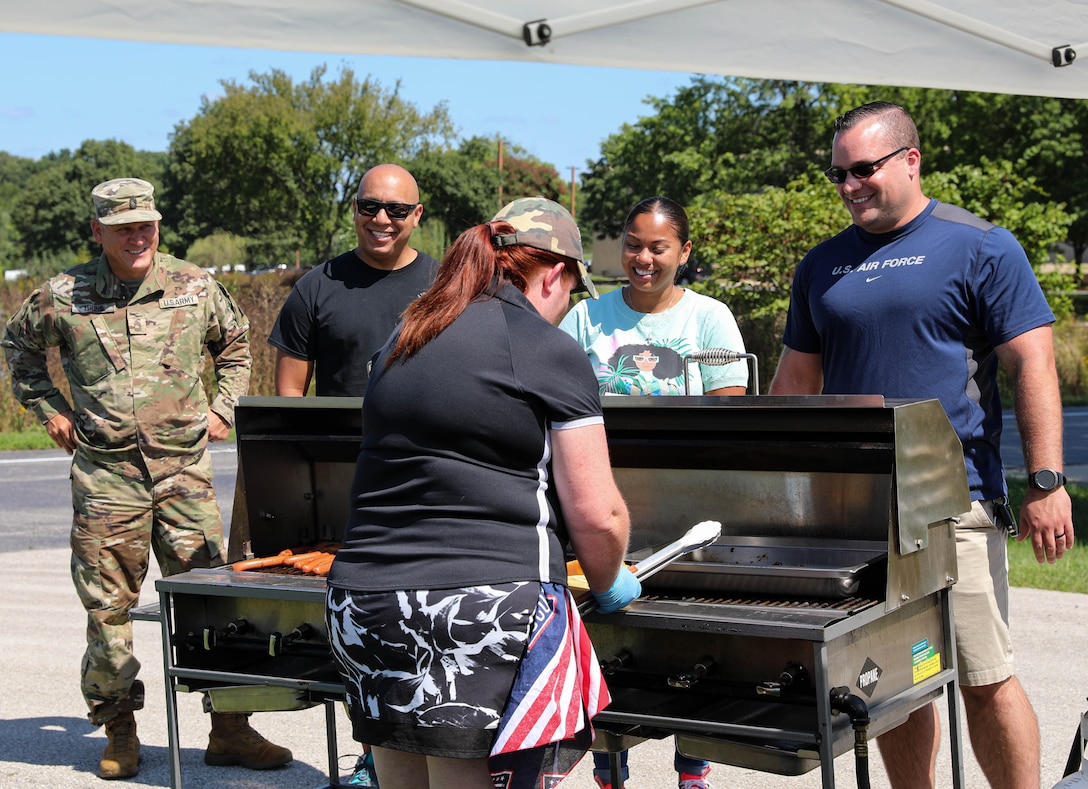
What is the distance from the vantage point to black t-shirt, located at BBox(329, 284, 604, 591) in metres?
2.22

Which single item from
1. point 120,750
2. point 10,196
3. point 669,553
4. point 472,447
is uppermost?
point 10,196

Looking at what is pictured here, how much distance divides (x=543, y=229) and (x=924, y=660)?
143cm

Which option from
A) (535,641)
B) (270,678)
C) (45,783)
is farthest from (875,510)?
(45,783)

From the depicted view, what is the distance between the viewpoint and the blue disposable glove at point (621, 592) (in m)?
2.53

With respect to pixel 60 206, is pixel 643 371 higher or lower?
lower

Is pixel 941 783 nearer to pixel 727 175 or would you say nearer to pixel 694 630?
pixel 694 630

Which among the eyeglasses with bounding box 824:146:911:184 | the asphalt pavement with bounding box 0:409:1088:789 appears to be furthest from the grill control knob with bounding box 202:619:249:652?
the eyeglasses with bounding box 824:146:911:184

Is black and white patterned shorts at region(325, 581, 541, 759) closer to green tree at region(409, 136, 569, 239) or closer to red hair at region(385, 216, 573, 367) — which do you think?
red hair at region(385, 216, 573, 367)

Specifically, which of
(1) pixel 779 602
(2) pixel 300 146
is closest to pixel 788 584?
(1) pixel 779 602

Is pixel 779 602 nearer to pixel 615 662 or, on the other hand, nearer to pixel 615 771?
pixel 615 662

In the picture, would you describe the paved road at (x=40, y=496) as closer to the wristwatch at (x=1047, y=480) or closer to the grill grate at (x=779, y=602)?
the grill grate at (x=779, y=602)

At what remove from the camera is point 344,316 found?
4.15 m

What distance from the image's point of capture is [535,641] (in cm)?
228

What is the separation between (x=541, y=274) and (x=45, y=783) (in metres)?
2.99
